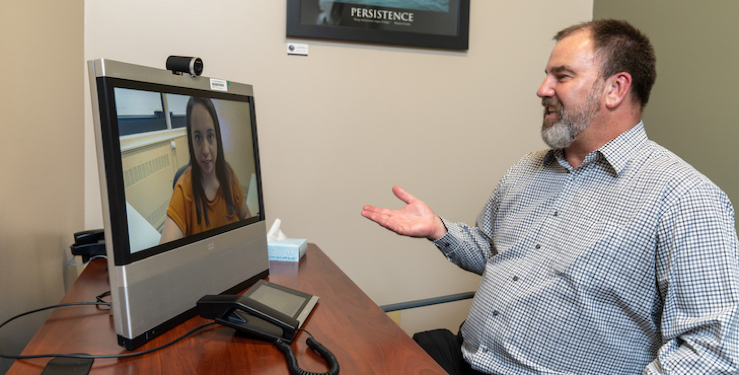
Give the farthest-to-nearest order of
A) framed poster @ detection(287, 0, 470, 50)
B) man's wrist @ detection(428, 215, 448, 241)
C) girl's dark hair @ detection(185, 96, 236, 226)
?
framed poster @ detection(287, 0, 470, 50)
man's wrist @ detection(428, 215, 448, 241)
girl's dark hair @ detection(185, 96, 236, 226)

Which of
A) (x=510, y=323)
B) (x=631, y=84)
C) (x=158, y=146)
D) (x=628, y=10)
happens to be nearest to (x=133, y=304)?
(x=158, y=146)

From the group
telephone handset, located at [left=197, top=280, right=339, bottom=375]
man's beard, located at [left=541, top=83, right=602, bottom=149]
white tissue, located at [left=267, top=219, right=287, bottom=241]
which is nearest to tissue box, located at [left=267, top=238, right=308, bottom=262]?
white tissue, located at [left=267, top=219, right=287, bottom=241]

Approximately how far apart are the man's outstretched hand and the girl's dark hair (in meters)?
0.40

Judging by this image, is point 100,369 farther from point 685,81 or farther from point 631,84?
point 685,81

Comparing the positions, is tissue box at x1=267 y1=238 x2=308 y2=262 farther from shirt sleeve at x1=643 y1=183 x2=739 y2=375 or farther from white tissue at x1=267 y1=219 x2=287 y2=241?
shirt sleeve at x1=643 y1=183 x2=739 y2=375

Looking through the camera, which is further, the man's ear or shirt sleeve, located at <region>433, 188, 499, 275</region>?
shirt sleeve, located at <region>433, 188, 499, 275</region>

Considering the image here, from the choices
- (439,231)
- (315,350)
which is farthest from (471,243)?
(315,350)

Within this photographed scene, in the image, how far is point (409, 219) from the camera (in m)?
1.48

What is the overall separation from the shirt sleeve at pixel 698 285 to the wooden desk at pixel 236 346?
1.82 feet

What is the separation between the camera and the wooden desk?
2.89 feet

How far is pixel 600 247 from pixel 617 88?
1.58ft

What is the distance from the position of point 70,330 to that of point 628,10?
8.95 feet

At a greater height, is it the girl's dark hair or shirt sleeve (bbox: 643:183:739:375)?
the girl's dark hair

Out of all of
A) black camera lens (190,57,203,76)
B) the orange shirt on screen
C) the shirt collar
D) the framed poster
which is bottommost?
the orange shirt on screen
